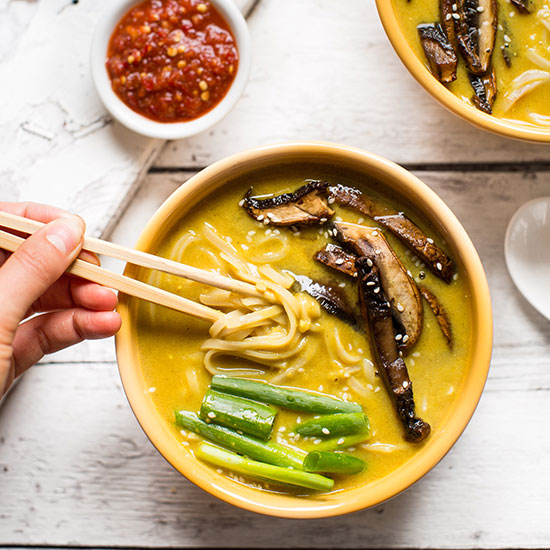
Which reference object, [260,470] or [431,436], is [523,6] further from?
[260,470]

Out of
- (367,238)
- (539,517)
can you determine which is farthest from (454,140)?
(539,517)

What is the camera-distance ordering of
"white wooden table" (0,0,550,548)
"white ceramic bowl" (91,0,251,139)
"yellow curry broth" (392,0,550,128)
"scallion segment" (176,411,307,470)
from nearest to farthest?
"scallion segment" (176,411,307,470) < "yellow curry broth" (392,0,550,128) < "white ceramic bowl" (91,0,251,139) < "white wooden table" (0,0,550,548)

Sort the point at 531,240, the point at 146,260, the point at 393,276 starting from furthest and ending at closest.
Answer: the point at 531,240 → the point at 393,276 → the point at 146,260

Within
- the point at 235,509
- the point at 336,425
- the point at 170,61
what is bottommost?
the point at 235,509

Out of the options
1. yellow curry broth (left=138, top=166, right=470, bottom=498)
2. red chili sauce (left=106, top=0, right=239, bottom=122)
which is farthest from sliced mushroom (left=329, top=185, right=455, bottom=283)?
red chili sauce (left=106, top=0, right=239, bottom=122)

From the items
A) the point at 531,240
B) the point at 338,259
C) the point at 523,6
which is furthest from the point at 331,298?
the point at 523,6

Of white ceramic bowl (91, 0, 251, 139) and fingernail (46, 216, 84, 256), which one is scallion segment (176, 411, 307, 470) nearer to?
fingernail (46, 216, 84, 256)
